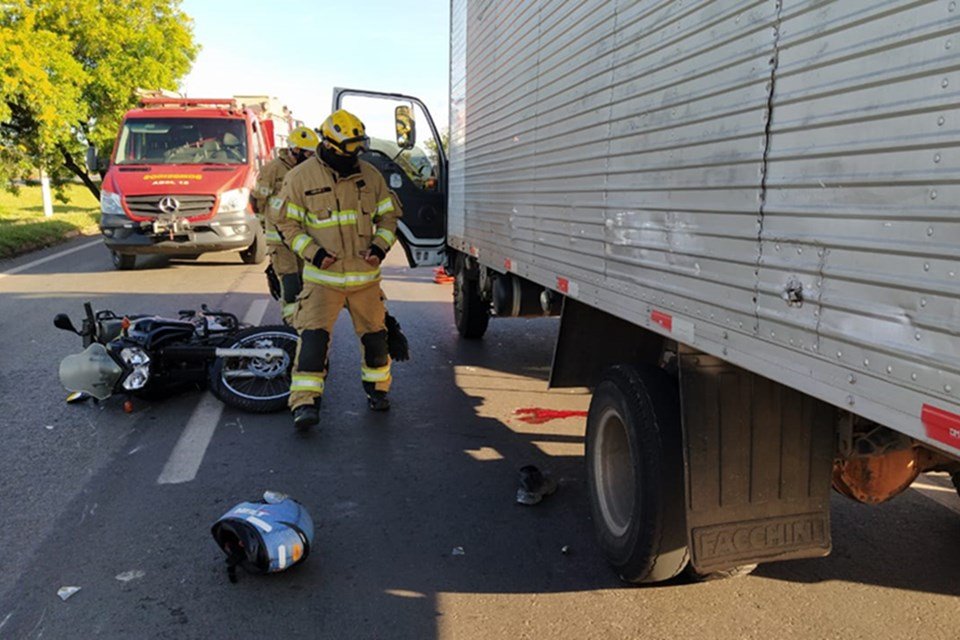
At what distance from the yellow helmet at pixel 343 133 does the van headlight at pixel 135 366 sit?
6.75 ft

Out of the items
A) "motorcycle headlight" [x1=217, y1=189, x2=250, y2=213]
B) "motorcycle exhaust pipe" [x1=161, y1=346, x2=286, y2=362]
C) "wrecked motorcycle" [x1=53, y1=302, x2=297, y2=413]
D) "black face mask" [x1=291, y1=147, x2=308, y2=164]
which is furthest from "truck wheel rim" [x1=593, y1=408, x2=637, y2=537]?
"motorcycle headlight" [x1=217, y1=189, x2=250, y2=213]

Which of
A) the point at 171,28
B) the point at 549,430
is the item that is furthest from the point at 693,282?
the point at 171,28

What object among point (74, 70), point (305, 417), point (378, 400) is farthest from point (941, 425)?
point (74, 70)

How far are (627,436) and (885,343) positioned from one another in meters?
1.52

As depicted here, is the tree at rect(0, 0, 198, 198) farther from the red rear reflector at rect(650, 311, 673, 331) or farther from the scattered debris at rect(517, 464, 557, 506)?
the red rear reflector at rect(650, 311, 673, 331)

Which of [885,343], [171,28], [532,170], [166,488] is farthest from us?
[171,28]

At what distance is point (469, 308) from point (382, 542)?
4.37 metres

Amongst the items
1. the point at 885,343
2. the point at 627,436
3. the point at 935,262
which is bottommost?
the point at 627,436

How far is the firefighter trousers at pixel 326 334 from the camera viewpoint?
5.02m

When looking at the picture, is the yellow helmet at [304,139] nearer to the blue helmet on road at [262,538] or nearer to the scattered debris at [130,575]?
the blue helmet on road at [262,538]

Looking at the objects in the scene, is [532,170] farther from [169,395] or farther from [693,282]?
[169,395]

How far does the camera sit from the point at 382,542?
3510 millimetres

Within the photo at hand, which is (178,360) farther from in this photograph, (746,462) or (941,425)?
(941,425)

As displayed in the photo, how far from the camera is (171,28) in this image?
25016mm
